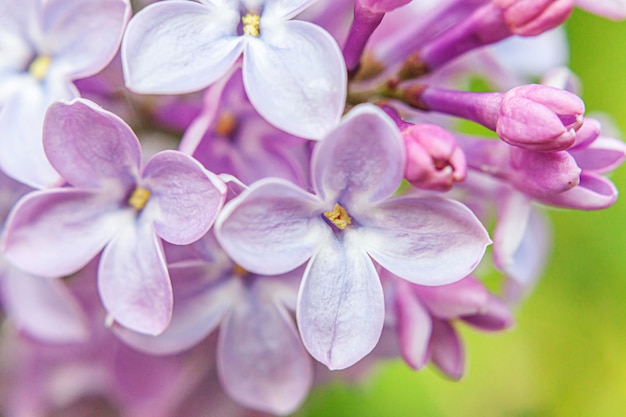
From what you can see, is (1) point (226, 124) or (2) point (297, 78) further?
(1) point (226, 124)

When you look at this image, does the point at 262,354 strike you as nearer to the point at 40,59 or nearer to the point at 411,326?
the point at 411,326

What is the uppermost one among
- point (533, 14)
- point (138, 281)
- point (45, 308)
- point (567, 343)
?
point (533, 14)

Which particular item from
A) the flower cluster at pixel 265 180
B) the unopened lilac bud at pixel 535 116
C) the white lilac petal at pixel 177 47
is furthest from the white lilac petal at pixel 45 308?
the unopened lilac bud at pixel 535 116

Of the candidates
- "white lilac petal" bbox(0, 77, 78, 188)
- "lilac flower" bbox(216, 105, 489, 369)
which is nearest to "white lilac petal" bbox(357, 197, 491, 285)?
"lilac flower" bbox(216, 105, 489, 369)

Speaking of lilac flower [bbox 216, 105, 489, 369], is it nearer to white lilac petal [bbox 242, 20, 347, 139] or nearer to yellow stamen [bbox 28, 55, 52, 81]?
white lilac petal [bbox 242, 20, 347, 139]

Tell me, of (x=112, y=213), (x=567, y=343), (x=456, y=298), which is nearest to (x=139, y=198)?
(x=112, y=213)

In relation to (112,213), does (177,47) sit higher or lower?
higher

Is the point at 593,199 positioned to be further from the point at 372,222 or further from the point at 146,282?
the point at 146,282
